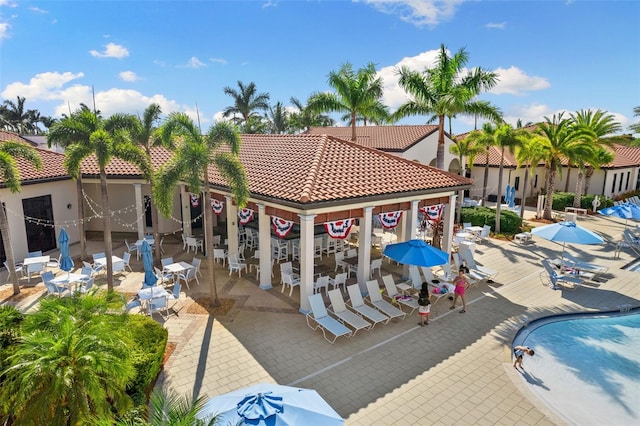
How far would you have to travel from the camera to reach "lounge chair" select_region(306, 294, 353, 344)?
1156 centimetres

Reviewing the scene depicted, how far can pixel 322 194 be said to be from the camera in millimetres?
12656

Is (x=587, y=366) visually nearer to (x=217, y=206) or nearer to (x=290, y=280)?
(x=290, y=280)

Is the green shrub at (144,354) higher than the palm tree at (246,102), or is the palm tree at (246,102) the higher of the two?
the palm tree at (246,102)

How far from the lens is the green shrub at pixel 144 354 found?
26.7ft

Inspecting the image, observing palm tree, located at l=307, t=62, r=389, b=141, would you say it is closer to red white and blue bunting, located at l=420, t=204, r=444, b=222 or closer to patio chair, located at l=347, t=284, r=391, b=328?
red white and blue bunting, located at l=420, t=204, r=444, b=222

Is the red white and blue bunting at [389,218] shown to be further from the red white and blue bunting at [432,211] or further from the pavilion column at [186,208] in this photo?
the pavilion column at [186,208]

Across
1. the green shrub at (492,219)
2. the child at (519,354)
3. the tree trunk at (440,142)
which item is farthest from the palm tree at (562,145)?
the child at (519,354)

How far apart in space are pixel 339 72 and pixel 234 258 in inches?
502

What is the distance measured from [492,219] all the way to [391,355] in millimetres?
17146

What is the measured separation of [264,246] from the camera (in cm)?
1519

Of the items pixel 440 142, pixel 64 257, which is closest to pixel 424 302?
pixel 440 142

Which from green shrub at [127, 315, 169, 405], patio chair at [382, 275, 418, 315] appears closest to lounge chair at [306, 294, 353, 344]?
patio chair at [382, 275, 418, 315]

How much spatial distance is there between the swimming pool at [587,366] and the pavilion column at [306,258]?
654 cm

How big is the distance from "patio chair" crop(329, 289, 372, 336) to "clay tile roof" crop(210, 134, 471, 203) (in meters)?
3.27
